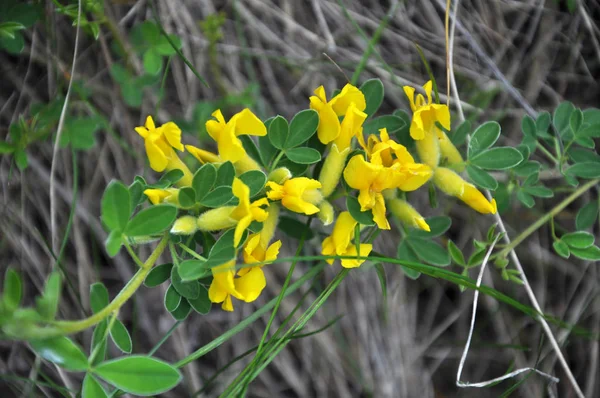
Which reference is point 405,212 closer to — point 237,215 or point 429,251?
point 429,251

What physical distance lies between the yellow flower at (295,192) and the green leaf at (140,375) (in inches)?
17.1

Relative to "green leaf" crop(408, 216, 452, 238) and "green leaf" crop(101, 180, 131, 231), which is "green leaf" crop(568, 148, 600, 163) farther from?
"green leaf" crop(101, 180, 131, 231)

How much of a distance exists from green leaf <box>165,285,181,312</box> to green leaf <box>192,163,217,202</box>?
9.9 inches

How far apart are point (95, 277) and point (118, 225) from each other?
1437mm

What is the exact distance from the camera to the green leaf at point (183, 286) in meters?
1.33

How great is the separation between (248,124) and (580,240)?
1.07 meters

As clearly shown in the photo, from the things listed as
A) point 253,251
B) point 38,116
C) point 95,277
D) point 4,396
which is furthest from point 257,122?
point 4,396

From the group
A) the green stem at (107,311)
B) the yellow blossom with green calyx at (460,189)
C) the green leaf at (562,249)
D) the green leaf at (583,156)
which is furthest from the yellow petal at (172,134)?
the green leaf at (583,156)

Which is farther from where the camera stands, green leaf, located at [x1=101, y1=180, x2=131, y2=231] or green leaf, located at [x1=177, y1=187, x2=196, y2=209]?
green leaf, located at [x1=177, y1=187, x2=196, y2=209]

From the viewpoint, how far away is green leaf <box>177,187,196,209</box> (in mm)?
1247

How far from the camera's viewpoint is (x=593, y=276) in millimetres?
2414

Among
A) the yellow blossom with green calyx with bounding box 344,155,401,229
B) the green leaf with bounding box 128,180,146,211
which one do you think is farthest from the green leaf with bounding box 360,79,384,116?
the green leaf with bounding box 128,180,146,211

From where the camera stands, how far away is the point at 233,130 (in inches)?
49.9

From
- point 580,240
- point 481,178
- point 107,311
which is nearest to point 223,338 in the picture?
point 107,311
